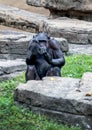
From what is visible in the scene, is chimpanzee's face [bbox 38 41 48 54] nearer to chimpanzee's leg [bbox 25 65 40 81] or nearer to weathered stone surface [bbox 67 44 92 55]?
chimpanzee's leg [bbox 25 65 40 81]

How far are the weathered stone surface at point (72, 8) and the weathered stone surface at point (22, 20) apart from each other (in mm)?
443

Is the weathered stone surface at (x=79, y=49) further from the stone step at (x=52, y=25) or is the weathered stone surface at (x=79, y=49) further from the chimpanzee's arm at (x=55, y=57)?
the chimpanzee's arm at (x=55, y=57)

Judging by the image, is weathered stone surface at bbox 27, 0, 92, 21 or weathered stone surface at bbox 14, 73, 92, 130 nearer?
weathered stone surface at bbox 14, 73, 92, 130

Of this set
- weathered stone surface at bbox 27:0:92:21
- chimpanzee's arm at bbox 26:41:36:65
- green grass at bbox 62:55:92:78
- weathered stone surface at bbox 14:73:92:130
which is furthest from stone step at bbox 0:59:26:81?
weathered stone surface at bbox 27:0:92:21

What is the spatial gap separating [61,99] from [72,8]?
7.06 meters

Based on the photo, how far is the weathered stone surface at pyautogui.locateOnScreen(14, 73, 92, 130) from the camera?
4.48m

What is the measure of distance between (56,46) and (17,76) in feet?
5.20

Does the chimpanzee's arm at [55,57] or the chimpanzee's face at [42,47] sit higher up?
the chimpanzee's face at [42,47]

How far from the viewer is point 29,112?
190 inches

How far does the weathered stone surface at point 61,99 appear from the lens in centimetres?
448

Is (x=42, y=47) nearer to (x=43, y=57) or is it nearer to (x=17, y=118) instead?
(x=43, y=57)

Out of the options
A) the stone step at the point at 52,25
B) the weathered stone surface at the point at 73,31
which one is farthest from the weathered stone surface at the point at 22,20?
the weathered stone surface at the point at 73,31

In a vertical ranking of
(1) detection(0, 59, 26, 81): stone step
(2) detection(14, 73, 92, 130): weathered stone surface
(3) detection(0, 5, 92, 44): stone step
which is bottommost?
(3) detection(0, 5, 92, 44): stone step

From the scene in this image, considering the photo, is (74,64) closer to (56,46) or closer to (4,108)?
(56,46)
